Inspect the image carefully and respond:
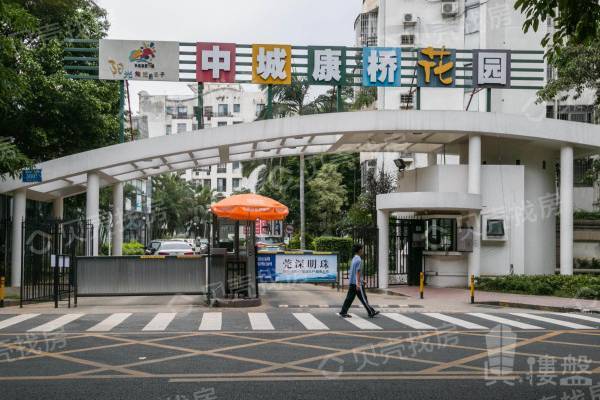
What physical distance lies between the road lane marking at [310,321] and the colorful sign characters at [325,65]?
440 inches

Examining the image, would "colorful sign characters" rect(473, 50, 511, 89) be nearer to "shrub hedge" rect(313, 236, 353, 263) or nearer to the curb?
the curb

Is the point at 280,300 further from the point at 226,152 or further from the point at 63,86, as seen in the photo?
the point at 63,86

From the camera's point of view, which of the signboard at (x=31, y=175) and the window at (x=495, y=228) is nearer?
the signboard at (x=31, y=175)

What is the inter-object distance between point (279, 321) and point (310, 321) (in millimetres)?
688

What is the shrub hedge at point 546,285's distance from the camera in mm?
21448

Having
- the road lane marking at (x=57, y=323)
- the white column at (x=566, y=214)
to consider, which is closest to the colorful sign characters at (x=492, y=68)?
the white column at (x=566, y=214)

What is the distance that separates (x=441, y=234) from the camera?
25859mm

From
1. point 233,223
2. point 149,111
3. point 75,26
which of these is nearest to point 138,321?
point 233,223

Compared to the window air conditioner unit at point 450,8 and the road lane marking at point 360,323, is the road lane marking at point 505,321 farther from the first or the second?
the window air conditioner unit at point 450,8

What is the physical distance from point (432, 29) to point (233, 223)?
3463 cm

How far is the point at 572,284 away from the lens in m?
22.4

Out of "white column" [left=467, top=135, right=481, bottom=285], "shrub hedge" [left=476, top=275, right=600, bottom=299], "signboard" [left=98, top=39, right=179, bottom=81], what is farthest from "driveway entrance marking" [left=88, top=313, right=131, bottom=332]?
"white column" [left=467, top=135, right=481, bottom=285]

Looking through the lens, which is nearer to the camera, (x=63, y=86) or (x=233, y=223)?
(x=233, y=223)

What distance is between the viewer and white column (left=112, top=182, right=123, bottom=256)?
96.0 ft
